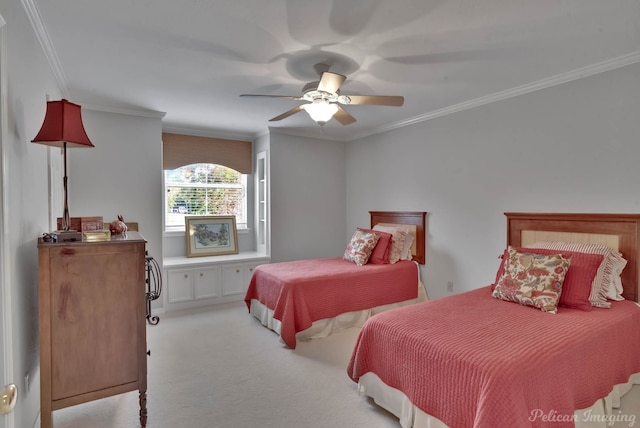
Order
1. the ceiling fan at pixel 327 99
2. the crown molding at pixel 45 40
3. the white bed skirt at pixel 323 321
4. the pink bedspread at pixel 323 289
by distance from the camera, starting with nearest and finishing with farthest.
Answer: the crown molding at pixel 45 40 < the ceiling fan at pixel 327 99 < the pink bedspread at pixel 323 289 < the white bed skirt at pixel 323 321

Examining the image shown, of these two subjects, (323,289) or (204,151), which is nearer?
(323,289)

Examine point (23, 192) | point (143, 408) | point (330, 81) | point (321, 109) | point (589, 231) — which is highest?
point (330, 81)

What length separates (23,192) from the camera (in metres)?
1.83

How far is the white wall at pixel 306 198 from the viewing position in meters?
5.03

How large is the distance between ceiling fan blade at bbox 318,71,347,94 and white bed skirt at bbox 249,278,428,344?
7.42 feet

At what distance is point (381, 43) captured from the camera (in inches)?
90.8

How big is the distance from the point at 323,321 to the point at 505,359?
80.9 inches

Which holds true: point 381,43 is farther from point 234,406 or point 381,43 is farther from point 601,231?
point 234,406

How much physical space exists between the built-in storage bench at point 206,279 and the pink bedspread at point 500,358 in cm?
269

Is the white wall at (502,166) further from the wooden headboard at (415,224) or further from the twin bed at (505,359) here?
the twin bed at (505,359)

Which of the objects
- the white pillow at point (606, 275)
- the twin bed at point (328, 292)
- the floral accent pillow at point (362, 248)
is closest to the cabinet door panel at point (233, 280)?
the twin bed at point (328, 292)

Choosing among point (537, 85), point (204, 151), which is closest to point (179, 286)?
point (204, 151)

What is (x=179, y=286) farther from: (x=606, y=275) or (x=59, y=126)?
(x=606, y=275)

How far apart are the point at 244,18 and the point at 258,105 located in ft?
5.65
